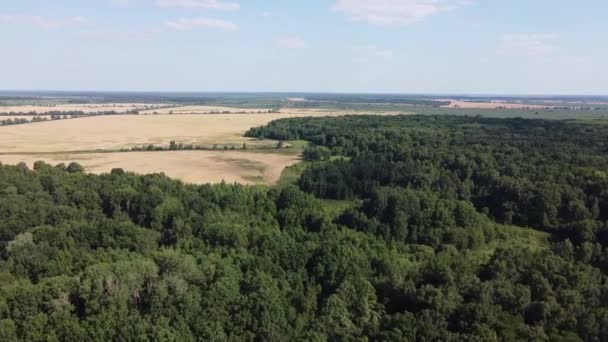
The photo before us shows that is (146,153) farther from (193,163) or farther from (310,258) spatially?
(310,258)

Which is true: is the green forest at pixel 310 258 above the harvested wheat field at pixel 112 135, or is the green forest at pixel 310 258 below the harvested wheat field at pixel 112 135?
below

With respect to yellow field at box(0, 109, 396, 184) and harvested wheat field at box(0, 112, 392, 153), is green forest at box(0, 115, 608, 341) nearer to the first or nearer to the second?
yellow field at box(0, 109, 396, 184)

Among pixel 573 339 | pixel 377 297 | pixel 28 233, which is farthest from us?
pixel 28 233

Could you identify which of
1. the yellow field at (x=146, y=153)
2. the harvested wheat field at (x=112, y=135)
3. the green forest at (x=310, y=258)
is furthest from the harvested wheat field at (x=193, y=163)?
the green forest at (x=310, y=258)

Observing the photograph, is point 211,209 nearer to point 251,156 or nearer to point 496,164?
point 496,164

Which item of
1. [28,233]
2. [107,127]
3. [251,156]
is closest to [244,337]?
[28,233]

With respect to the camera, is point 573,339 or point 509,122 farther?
point 509,122

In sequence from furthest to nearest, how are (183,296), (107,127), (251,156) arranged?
(107,127)
(251,156)
(183,296)

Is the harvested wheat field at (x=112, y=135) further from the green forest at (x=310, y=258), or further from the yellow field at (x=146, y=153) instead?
the green forest at (x=310, y=258)
